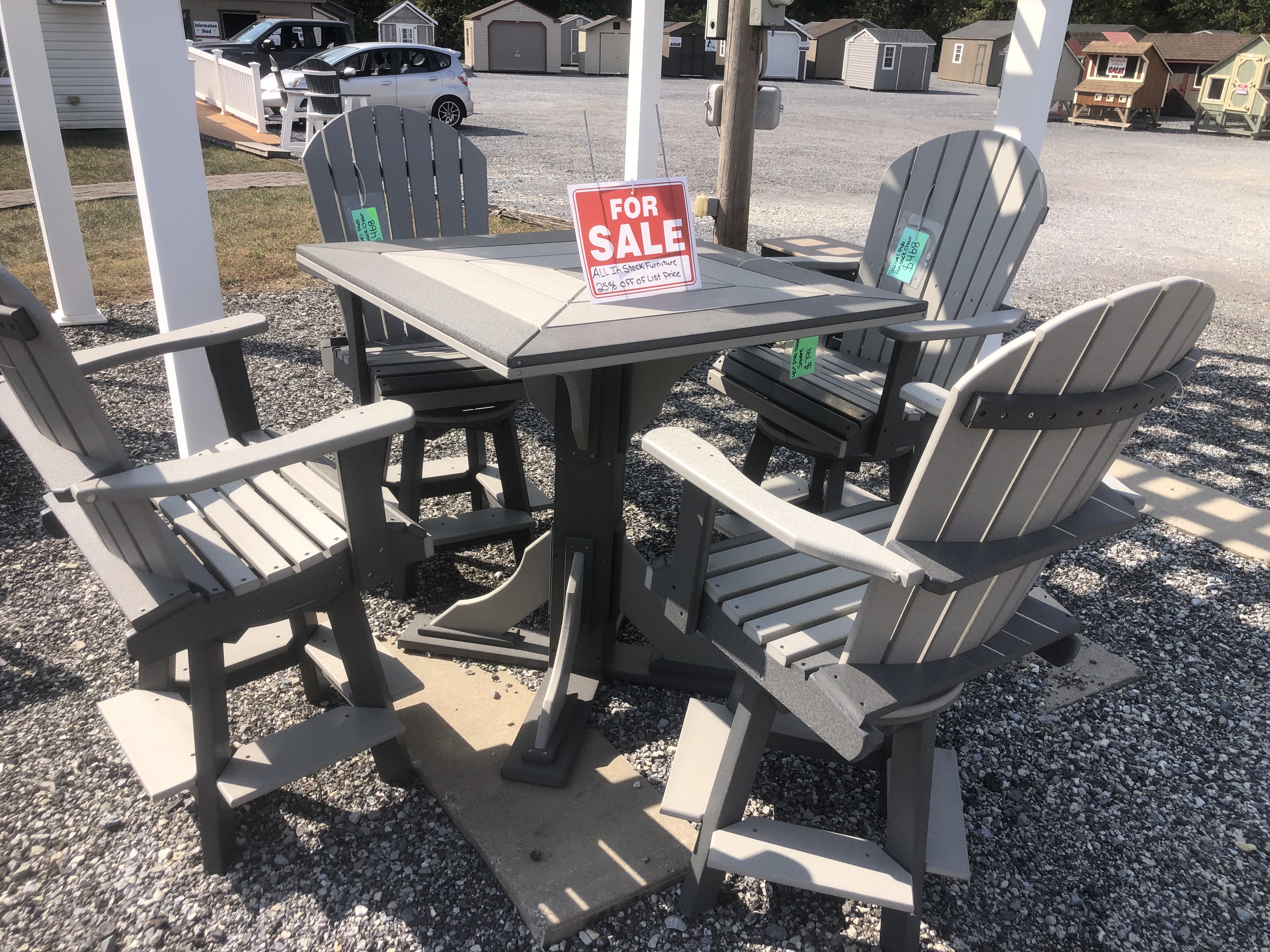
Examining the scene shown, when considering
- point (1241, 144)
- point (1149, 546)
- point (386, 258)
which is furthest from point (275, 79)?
point (1241, 144)

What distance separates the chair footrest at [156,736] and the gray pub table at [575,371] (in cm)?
58

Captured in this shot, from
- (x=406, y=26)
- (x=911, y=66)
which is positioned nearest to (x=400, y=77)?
(x=406, y=26)

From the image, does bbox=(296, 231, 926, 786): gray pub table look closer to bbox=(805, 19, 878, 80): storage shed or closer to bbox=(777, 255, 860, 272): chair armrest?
bbox=(777, 255, 860, 272): chair armrest

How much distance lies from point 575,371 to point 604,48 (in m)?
24.0

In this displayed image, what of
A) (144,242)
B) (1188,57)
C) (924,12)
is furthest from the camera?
(924,12)

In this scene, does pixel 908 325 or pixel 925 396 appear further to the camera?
pixel 908 325

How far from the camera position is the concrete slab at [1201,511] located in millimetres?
2840

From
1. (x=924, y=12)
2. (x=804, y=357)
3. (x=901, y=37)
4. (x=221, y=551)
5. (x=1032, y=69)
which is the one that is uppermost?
(x=924, y=12)

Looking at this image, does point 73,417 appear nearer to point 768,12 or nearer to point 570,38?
point 768,12

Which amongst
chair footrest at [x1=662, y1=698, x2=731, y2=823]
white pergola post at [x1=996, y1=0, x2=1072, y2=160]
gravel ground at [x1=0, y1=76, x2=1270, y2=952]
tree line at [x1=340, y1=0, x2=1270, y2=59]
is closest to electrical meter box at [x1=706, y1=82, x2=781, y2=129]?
white pergola post at [x1=996, y1=0, x2=1072, y2=160]

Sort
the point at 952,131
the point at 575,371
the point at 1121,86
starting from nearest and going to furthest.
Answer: the point at 575,371
the point at 952,131
the point at 1121,86

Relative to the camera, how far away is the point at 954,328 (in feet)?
6.90

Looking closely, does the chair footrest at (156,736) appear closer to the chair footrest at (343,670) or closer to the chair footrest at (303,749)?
the chair footrest at (303,749)

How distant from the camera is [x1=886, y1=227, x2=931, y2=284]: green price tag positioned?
2.61 meters
